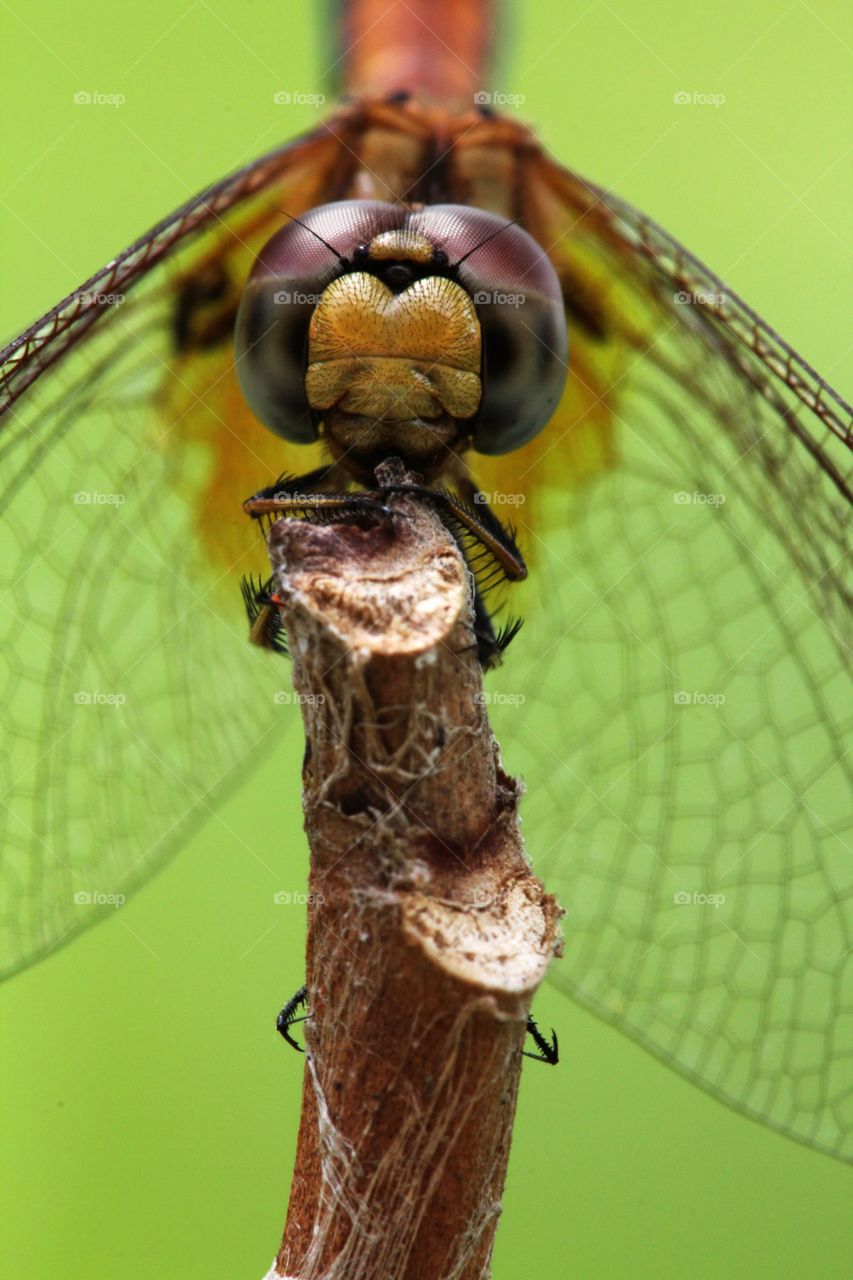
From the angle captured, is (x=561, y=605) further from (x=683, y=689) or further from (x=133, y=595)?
(x=133, y=595)

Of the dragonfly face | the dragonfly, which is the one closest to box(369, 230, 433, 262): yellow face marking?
the dragonfly face

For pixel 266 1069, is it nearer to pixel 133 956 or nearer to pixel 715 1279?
pixel 133 956

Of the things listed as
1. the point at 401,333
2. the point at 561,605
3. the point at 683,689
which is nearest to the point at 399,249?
the point at 401,333

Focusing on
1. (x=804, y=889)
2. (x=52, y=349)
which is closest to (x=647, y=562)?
(x=804, y=889)

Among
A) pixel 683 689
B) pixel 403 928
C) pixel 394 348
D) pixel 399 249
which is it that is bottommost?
pixel 403 928

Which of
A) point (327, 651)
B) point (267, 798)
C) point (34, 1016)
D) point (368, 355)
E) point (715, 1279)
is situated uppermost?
point (368, 355)

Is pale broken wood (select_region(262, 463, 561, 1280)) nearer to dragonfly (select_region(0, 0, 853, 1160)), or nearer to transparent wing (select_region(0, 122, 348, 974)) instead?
dragonfly (select_region(0, 0, 853, 1160))
